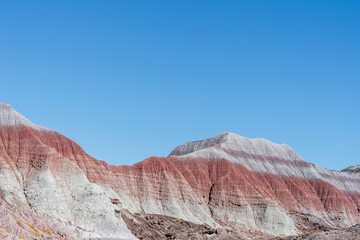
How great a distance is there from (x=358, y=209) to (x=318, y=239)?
107159 millimetres

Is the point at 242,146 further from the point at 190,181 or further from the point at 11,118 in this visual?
the point at 11,118

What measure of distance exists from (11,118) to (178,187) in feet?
140

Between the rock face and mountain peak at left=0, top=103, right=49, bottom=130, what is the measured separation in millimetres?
199

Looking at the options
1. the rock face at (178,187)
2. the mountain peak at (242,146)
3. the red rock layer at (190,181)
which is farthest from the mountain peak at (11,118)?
the mountain peak at (242,146)

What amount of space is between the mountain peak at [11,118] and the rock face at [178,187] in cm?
20

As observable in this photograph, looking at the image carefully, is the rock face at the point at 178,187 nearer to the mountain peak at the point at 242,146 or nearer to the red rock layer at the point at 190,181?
the red rock layer at the point at 190,181

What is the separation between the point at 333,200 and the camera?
16575cm

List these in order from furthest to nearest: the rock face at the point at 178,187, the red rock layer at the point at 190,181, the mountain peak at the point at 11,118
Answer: the mountain peak at the point at 11,118
the red rock layer at the point at 190,181
the rock face at the point at 178,187

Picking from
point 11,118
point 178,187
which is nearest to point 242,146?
point 178,187

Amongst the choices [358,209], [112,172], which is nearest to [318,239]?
[112,172]

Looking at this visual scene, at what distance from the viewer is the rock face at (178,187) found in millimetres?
89812

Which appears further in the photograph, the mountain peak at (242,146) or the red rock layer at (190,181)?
the mountain peak at (242,146)

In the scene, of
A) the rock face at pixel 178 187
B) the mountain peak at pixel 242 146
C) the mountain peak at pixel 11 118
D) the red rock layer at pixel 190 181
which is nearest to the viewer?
the rock face at pixel 178 187

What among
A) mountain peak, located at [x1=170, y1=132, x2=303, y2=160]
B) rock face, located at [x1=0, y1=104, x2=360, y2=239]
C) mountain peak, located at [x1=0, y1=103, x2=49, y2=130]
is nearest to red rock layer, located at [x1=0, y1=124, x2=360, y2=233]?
rock face, located at [x1=0, y1=104, x2=360, y2=239]
